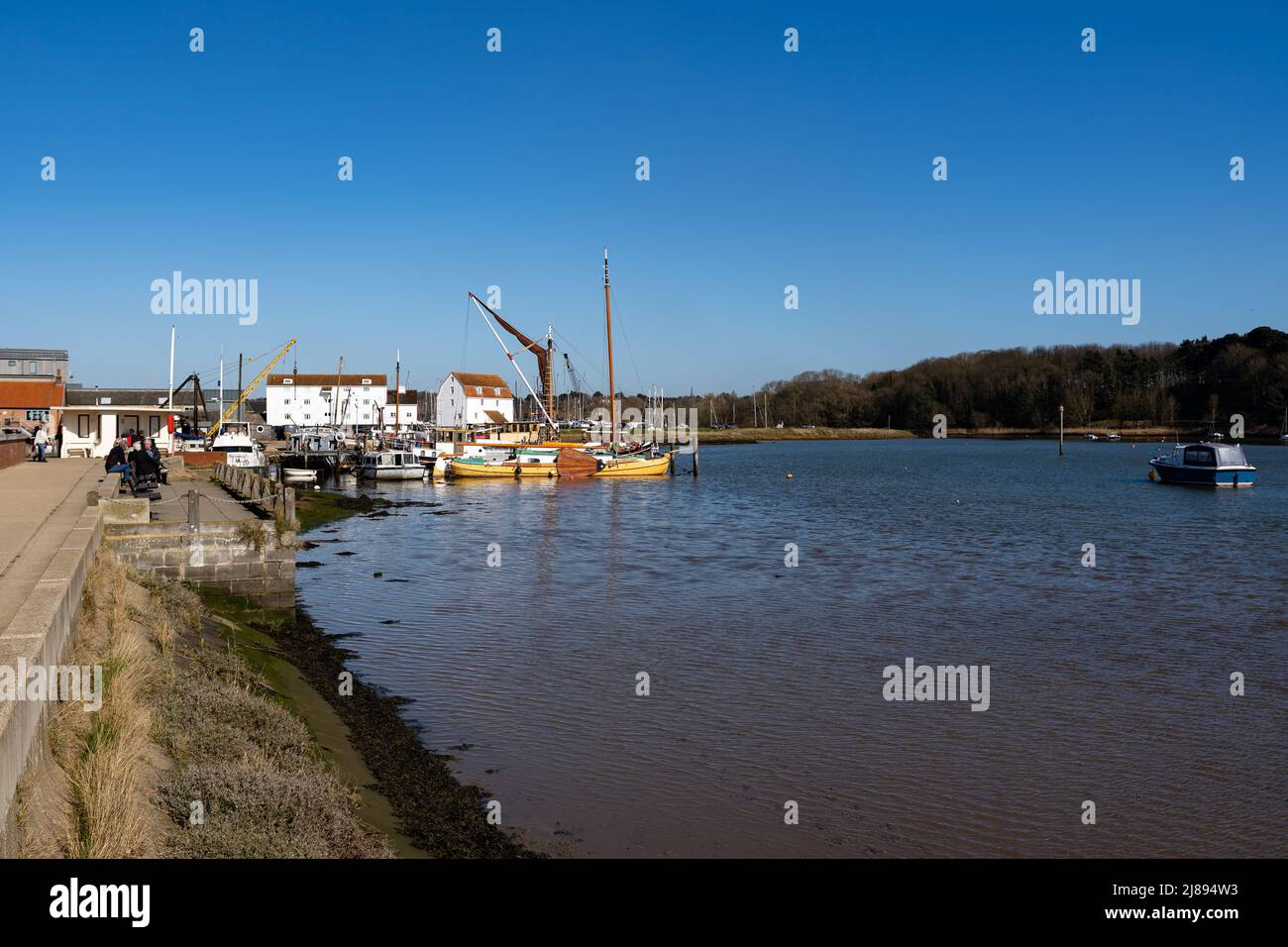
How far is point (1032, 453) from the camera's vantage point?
123 m

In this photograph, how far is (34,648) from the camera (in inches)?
320

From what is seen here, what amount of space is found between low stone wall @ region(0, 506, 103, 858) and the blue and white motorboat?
64.5 metres

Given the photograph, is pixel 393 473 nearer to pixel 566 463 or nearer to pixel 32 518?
pixel 566 463

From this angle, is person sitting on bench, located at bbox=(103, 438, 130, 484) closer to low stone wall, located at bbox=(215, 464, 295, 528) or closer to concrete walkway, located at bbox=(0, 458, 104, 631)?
concrete walkway, located at bbox=(0, 458, 104, 631)

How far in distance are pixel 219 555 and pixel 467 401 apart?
12289 cm

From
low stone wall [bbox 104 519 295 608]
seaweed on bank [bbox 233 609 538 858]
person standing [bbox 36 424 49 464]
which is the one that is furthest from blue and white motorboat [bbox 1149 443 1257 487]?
person standing [bbox 36 424 49 464]

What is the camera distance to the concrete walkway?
11.9 meters

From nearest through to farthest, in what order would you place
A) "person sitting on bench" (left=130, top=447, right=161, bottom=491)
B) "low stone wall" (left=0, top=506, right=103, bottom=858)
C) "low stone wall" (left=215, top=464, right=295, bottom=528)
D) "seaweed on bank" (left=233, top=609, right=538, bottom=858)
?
"low stone wall" (left=0, top=506, right=103, bottom=858) < "seaweed on bank" (left=233, top=609, right=538, bottom=858) < "low stone wall" (left=215, top=464, right=295, bottom=528) < "person sitting on bench" (left=130, top=447, right=161, bottom=491)

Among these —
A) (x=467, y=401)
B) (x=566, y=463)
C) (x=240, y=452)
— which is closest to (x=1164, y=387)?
(x=467, y=401)

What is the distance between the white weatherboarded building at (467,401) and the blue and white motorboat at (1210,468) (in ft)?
293
